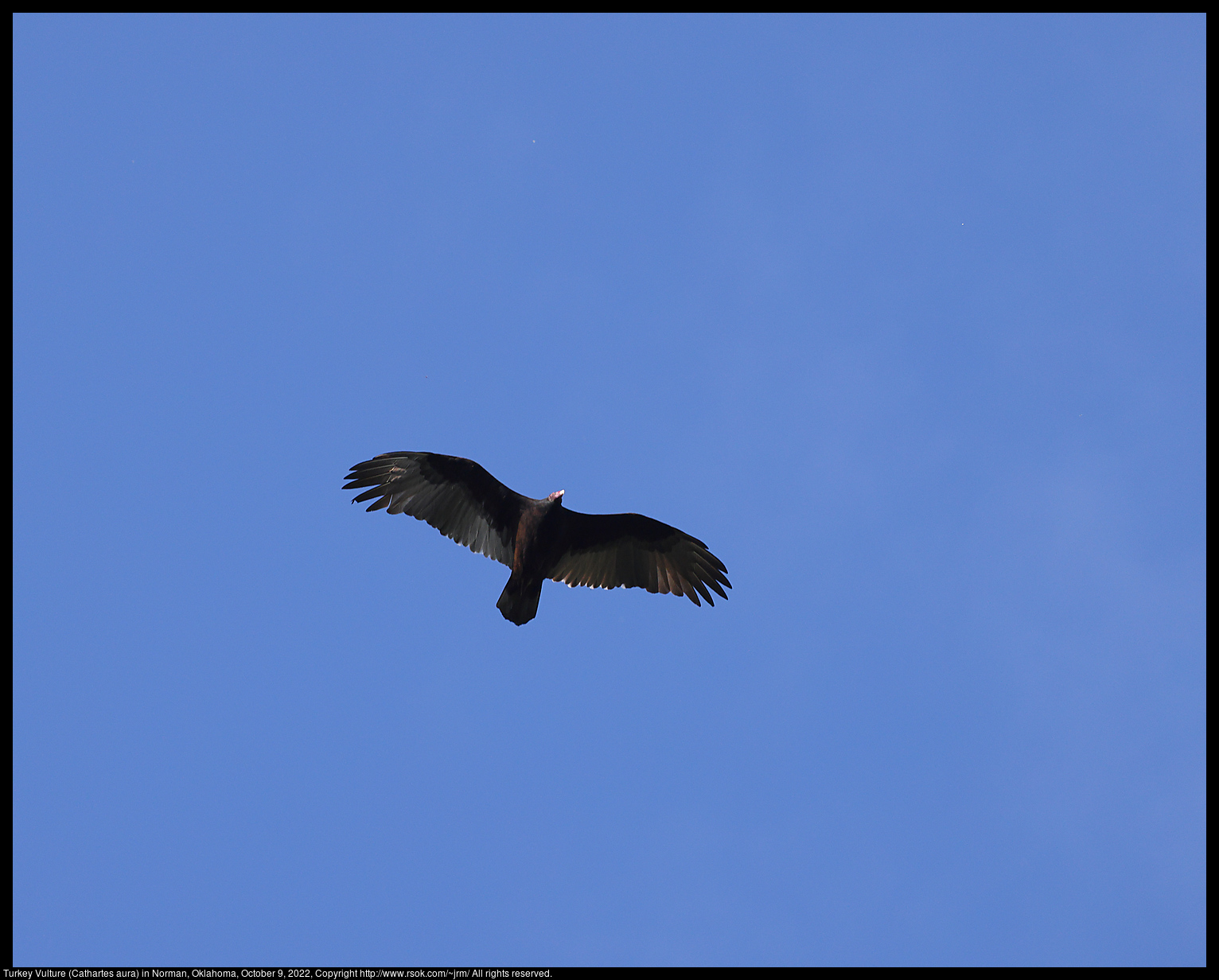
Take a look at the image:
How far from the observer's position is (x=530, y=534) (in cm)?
1428

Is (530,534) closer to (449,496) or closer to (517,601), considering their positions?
(517,601)

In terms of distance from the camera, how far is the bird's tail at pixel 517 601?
14.4 m

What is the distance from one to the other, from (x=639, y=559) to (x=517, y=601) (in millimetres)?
2166

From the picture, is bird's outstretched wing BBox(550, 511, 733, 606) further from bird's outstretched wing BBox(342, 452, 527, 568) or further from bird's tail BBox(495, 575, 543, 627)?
bird's outstretched wing BBox(342, 452, 527, 568)

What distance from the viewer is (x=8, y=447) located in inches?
671

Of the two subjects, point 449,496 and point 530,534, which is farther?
point 449,496

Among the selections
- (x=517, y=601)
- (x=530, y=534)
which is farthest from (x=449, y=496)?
(x=517, y=601)

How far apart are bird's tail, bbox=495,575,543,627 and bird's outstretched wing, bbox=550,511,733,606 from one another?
72cm

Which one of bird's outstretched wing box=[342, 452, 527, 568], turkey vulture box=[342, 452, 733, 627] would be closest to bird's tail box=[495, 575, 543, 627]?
turkey vulture box=[342, 452, 733, 627]

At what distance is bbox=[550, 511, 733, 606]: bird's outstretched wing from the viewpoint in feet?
49.4

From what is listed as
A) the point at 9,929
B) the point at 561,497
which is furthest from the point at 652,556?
the point at 9,929
